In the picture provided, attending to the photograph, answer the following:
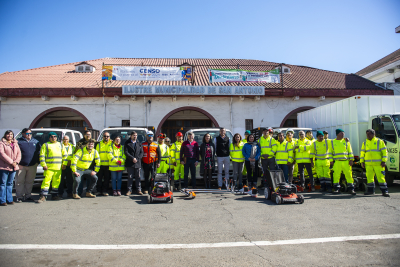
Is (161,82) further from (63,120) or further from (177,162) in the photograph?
(177,162)

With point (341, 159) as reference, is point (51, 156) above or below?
above

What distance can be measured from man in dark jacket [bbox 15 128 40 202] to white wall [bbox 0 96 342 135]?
8180mm

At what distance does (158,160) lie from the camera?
8.02 meters

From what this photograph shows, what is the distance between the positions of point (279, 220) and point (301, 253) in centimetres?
157

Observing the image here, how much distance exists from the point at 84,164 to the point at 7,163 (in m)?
1.83

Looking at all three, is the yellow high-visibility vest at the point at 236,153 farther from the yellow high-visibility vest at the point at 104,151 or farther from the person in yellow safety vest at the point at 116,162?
the yellow high-visibility vest at the point at 104,151

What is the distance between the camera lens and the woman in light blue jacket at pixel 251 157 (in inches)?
329

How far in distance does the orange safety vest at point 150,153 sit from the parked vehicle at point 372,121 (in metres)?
6.62

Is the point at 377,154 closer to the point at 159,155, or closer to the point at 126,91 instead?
the point at 159,155

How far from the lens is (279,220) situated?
5027 mm

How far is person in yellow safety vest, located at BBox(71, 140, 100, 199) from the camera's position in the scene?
7486 millimetres

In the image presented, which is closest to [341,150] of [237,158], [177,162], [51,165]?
[237,158]

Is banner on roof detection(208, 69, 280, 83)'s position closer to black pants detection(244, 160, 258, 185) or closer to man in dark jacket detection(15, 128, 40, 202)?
black pants detection(244, 160, 258, 185)

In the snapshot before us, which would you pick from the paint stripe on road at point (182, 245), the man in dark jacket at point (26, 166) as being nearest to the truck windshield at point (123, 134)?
the man in dark jacket at point (26, 166)
